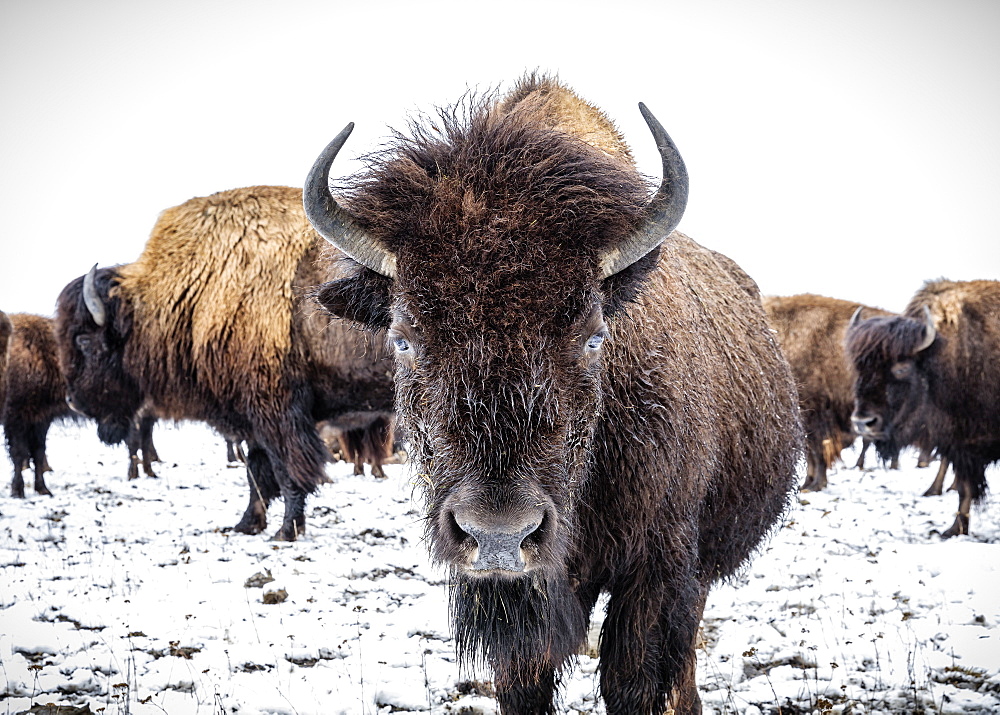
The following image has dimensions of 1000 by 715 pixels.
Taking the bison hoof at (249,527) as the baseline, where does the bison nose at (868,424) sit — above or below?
above

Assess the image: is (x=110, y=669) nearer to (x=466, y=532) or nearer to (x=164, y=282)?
(x=466, y=532)

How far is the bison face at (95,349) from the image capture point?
801cm

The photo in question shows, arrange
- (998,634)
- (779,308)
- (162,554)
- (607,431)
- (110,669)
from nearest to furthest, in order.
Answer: (607,431), (110,669), (998,634), (162,554), (779,308)

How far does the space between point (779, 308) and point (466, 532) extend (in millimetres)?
13829

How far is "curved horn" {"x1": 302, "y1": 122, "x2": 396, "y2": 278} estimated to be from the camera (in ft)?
7.07

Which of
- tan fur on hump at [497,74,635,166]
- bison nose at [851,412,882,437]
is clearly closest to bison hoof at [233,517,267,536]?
tan fur on hump at [497,74,635,166]

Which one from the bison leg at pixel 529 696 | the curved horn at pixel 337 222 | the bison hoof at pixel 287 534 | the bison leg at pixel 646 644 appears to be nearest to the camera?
the curved horn at pixel 337 222

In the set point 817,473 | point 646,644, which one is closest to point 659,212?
point 646,644

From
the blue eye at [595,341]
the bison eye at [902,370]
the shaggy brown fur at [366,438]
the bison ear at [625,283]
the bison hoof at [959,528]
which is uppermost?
the bison ear at [625,283]

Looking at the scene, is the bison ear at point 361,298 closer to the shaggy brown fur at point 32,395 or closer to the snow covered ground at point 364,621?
the snow covered ground at point 364,621

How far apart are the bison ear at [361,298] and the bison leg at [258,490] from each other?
224 inches

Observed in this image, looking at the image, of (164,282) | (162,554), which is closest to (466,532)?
(162,554)

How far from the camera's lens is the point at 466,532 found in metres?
1.84

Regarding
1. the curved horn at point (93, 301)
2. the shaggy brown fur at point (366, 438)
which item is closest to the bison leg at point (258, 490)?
the shaggy brown fur at point (366, 438)
